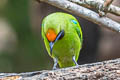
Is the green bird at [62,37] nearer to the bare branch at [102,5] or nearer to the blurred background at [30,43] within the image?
the bare branch at [102,5]

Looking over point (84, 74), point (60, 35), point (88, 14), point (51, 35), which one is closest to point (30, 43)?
point (60, 35)

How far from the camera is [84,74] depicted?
3.87 meters

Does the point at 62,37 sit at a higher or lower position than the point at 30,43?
higher

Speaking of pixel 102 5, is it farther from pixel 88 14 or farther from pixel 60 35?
pixel 60 35

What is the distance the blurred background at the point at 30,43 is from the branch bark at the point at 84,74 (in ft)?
22.1

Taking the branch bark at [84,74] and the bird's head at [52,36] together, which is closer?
the branch bark at [84,74]

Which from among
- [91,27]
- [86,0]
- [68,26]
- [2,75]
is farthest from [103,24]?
[91,27]

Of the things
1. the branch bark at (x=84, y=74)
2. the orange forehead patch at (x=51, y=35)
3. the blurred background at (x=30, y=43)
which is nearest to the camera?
the branch bark at (x=84, y=74)

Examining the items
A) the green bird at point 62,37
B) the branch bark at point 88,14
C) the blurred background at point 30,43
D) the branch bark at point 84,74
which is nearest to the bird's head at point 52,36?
the green bird at point 62,37

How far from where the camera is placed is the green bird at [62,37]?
4.93 metres

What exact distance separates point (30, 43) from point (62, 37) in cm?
569

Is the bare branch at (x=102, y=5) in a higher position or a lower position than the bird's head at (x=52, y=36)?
higher

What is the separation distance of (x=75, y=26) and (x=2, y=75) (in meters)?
2.04

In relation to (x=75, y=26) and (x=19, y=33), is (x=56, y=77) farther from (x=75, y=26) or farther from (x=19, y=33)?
(x=19, y=33)
